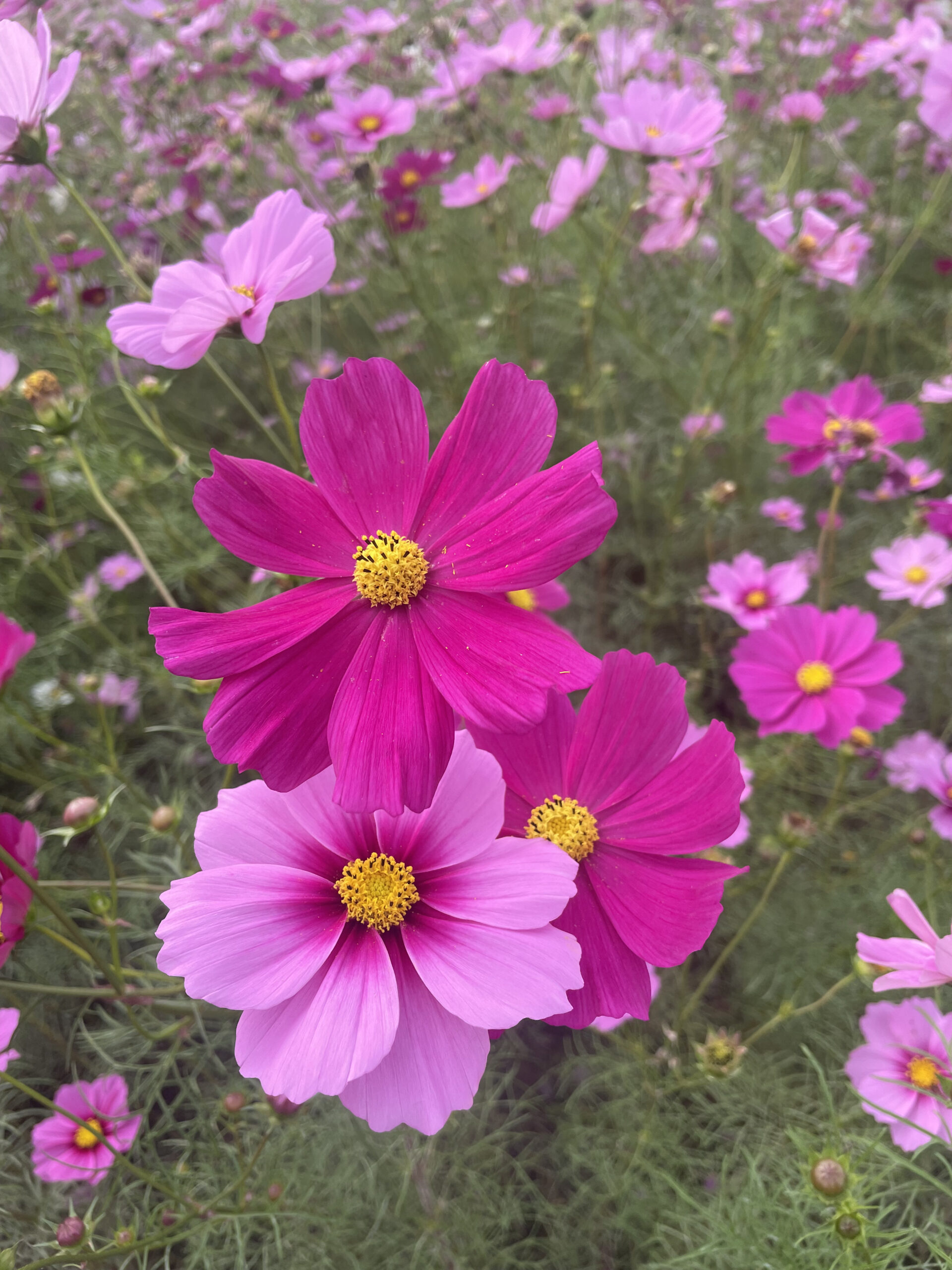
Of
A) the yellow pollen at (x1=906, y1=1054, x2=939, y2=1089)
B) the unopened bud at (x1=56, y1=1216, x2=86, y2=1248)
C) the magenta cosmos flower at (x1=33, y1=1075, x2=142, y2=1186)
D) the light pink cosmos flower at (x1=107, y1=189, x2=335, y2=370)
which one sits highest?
the light pink cosmos flower at (x1=107, y1=189, x2=335, y2=370)

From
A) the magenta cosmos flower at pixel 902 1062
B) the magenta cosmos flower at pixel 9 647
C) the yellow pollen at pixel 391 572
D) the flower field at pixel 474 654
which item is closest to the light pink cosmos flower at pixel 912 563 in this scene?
the flower field at pixel 474 654

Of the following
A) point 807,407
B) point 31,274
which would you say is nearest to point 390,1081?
point 807,407

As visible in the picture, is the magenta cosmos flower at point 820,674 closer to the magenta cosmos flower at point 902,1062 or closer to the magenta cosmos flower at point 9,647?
the magenta cosmos flower at point 902,1062

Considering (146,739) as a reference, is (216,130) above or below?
above

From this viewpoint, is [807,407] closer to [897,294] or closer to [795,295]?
[795,295]

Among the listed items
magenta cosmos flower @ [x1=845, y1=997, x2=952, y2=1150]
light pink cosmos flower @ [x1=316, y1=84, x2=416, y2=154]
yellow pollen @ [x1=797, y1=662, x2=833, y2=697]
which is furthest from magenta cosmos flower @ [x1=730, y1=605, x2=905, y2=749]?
light pink cosmos flower @ [x1=316, y1=84, x2=416, y2=154]

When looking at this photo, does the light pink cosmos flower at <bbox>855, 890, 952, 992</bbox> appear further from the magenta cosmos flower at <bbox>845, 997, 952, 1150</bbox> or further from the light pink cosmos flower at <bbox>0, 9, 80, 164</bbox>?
the light pink cosmos flower at <bbox>0, 9, 80, 164</bbox>

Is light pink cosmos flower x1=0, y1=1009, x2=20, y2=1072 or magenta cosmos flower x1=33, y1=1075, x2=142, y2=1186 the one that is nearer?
light pink cosmos flower x1=0, y1=1009, x2=20, y2=1072
